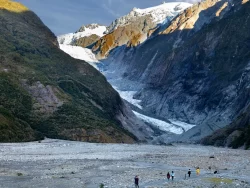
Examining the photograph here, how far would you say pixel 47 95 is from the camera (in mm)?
112000

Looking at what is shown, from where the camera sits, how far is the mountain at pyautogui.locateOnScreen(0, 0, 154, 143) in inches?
3900

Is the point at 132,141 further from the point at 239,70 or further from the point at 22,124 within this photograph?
the point at 239,70

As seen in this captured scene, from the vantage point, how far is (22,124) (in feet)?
304

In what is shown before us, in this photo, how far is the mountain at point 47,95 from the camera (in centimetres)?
9906

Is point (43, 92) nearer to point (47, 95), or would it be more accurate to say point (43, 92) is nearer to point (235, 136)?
point (47, 95)

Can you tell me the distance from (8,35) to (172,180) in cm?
12039

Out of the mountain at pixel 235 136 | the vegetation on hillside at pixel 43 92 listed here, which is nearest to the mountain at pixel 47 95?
the vegetation on hillside at pixel 43 92

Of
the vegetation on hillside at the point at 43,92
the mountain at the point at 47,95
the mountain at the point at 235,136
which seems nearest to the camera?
the mountain at the point at 235,136

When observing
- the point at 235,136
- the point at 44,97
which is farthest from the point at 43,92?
the point at 235,136

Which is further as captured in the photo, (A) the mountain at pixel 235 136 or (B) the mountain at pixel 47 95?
(B) the mountain at pixel 47 95

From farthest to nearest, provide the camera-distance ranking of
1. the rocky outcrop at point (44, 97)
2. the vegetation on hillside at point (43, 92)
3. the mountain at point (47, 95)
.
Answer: the rocky outcrop at point (44, 97) → the mountain at point (47, 95) → the vegetation on hillside at point (43, 92)

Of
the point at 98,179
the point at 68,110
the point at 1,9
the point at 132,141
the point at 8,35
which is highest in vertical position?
the point at 1,9

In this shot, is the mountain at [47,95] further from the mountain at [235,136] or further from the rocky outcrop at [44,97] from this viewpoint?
the mountain at [235,136]

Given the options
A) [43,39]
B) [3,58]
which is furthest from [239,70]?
[3,58]
